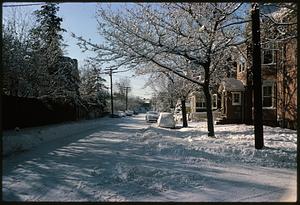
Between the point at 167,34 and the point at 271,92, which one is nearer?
the point at 167,34

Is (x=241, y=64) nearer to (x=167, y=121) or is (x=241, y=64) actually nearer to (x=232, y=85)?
(x=232, y=85)

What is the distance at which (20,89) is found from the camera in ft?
93.7

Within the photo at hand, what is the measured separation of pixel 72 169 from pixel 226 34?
33.0ft

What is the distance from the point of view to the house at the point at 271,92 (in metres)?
26.8

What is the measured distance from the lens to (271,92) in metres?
30.5

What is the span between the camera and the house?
1054 inches

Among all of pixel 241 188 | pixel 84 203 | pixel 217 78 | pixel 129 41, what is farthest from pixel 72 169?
pixel 217 78

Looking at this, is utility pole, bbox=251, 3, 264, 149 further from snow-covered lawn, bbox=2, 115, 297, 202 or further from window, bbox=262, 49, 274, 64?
window, bbox=262, 49, 274, 64

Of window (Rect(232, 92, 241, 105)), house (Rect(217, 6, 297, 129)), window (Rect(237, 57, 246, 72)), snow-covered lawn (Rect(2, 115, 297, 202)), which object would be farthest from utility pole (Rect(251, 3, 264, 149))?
window (Rect(232, 92, 241, 105))

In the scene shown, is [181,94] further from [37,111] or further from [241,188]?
[241,188]

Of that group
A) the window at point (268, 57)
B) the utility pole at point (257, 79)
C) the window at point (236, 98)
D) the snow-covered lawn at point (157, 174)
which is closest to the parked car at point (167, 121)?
the window at point (236, 98)

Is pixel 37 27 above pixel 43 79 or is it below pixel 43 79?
above

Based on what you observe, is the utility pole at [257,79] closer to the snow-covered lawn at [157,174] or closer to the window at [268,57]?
the snow-covered lawn at [157,174]

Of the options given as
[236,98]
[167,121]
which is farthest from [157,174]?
[236,98]
